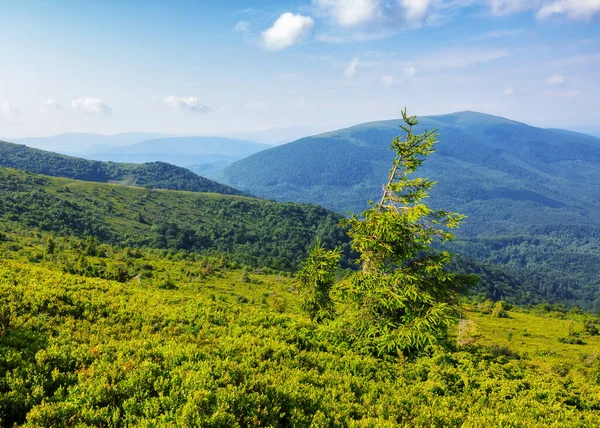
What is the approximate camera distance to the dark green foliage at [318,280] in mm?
25094

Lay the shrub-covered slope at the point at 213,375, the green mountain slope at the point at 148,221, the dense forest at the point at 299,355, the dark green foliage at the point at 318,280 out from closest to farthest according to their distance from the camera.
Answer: the shrub-covered slope at the point at 213,375 < the dense forest at the point at 299,355 < the dark green foliage at the point at 318,280 < the green mountain slope at the point at 148,221

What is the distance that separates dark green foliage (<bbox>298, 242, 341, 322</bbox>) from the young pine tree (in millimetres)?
6328

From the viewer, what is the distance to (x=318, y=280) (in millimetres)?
25734

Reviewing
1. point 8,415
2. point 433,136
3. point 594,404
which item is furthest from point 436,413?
point 433,136

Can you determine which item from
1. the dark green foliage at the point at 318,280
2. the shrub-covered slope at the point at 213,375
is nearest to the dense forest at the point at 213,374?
the shrub-covered slope at the point at 213,375

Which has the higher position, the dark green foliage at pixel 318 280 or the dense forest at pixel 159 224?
the dark green foliage at pixel 318 280

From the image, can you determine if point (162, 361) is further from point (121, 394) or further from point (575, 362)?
point (575, 362)

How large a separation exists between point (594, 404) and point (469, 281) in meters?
6.68

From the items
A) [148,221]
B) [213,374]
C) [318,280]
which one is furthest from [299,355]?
[148,221]

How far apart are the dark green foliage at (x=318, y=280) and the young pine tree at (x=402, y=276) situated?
633cm

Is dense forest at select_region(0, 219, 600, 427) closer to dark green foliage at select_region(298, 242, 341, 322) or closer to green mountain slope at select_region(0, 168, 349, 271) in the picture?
dark green foliage at select_region(298, 242, 341, 322)

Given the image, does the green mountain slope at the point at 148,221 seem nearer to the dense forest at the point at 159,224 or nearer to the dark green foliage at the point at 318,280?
the dense forest at the point at 159,224

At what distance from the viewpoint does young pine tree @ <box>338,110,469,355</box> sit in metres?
15.3

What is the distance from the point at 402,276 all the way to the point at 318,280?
9.92 meters
